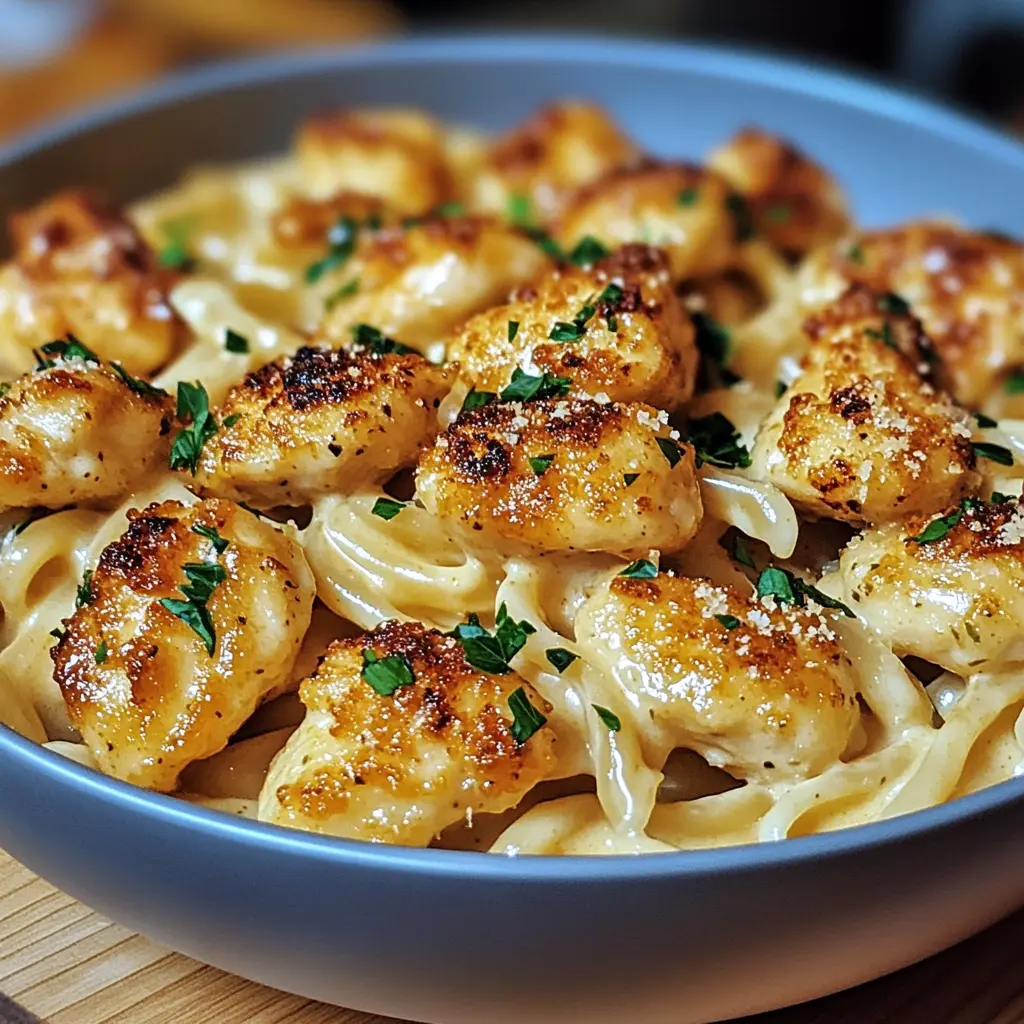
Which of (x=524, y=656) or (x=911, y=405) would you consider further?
(x=911, y=405)

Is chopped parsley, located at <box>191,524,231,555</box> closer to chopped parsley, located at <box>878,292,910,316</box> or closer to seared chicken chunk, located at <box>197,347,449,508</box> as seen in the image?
seared chicken chunk, located at <box>197,347,449,508</box>

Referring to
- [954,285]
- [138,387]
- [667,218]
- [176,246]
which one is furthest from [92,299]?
[954,285]

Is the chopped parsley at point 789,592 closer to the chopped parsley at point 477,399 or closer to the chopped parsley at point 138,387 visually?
the chopped parsley at point 477,399

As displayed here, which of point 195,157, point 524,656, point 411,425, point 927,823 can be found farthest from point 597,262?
point 195,157

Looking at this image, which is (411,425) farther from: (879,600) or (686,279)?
(686,279)

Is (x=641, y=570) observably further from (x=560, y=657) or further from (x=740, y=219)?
(x=740, y=219)

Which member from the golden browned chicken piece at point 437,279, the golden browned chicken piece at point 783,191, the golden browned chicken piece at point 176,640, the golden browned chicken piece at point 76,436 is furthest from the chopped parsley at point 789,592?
the golden browned chicken piece at point 783,191

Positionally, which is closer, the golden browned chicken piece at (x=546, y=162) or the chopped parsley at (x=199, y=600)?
the chopped parsley at (x=199, y=600)
